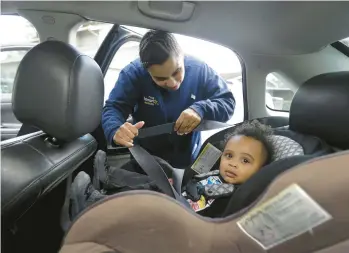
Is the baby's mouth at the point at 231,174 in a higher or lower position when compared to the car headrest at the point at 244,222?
lower

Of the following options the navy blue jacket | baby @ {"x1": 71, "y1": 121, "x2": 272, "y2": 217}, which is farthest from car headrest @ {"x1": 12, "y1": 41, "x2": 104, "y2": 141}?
the navy blue jacket

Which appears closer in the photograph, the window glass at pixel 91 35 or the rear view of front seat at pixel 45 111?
the rear view of front seat at pixel 45 111

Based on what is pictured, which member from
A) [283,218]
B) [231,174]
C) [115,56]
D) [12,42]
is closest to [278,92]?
[231,174]

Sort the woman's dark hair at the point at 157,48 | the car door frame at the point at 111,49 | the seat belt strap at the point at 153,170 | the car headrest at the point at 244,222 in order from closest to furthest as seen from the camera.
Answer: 1. the car headrest at the point at 244,222
2. the seat belt strap at the point at 153,170
3. the woman's dark hair at the point at 157,48
4. the car door frame at the point at 111,49

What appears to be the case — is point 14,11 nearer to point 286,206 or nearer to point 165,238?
point 165,238

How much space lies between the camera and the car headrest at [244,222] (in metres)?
0.84

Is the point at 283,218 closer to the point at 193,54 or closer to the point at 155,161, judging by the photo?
the point at 155,161

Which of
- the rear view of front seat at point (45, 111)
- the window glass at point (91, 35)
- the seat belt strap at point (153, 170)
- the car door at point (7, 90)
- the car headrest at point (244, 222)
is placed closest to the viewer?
the car headrest at point (244, 222)

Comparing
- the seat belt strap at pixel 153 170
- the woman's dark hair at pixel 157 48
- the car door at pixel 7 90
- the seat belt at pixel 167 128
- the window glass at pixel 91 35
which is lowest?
the car door at pixel 7 90

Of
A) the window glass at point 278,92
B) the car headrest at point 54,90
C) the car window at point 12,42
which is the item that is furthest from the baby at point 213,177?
the car window at point 12,42

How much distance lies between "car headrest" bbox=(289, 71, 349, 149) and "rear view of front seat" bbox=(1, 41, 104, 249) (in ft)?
1.87

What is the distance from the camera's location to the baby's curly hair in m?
1.25

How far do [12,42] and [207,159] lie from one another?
46.8 inches

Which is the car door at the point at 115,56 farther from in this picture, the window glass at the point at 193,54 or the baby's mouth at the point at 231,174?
the baby's mouth at the point at 231,174
